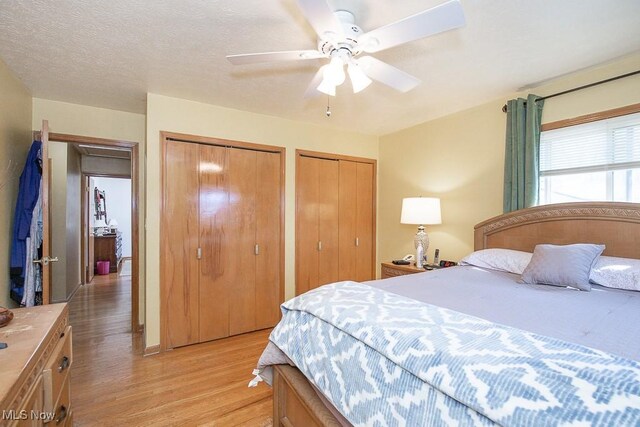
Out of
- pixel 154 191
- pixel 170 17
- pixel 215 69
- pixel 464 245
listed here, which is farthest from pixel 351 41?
pixel 464 245

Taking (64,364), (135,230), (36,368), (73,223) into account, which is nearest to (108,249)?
(73,223)

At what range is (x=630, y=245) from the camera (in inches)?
78.3

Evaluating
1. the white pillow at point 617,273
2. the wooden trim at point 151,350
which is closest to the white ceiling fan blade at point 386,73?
the white pillow at point 617,273

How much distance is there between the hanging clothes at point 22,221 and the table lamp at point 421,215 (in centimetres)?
339

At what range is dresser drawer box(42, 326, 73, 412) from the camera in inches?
46.5

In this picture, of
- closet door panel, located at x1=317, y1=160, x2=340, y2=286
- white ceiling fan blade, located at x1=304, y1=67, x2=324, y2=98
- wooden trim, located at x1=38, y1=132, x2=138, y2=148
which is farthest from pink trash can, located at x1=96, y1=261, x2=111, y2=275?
white ceiling fan blade, located at x1=304, y1=67, x2=324, y2=98

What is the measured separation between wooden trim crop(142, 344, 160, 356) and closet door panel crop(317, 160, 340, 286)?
1.86 meters

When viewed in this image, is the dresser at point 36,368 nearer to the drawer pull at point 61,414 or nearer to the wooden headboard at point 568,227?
the drawer pull at point 61,414

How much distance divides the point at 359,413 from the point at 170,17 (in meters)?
2.21

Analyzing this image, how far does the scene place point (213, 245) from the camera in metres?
3.03

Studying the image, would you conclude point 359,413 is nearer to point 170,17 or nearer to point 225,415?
point 225,415

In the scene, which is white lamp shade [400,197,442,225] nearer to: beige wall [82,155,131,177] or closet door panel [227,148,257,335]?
closet door panel [227,148,257,335]

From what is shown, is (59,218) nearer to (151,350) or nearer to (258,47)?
(151,350)

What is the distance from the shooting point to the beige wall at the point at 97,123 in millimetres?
2820
